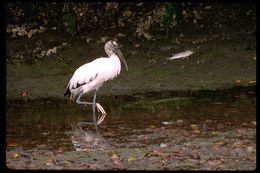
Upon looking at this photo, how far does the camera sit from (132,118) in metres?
8.93

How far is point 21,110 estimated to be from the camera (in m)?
9.94

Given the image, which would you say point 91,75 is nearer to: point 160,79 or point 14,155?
point 160,79

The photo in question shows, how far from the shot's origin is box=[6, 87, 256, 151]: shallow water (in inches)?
307

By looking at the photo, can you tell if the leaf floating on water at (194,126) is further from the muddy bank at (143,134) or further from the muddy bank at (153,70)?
the muddy bank at (153,70)

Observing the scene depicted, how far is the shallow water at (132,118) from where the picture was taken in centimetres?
779

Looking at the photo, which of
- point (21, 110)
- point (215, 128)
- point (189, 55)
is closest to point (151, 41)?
point (189, 55)

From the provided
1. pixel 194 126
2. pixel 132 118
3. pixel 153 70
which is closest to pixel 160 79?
pixel 153 70

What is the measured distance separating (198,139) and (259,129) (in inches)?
27.5

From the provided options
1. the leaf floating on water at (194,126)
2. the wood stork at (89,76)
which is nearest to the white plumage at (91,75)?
the wood stork at (89,76)

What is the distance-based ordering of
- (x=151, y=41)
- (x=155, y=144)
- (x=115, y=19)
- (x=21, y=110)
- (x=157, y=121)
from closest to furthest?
(x=155, y=144)
(x=157, y=121)
(x=21, y=110)
(x=151, y=41)
(x=115, y=19)

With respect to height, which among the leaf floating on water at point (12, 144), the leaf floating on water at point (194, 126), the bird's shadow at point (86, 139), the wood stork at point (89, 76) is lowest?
the leaf floating on water at point (12, 144)

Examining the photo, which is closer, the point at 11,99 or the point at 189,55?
the point at 11,99

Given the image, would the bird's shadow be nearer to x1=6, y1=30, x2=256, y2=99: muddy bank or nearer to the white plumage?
the white plumage

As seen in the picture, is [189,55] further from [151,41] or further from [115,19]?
[115,19]
